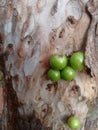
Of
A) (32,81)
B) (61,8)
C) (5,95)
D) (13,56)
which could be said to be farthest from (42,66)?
(5,95)

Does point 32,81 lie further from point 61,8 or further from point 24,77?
point 61,8

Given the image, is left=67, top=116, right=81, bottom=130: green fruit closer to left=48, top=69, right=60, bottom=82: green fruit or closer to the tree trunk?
the tree trunk

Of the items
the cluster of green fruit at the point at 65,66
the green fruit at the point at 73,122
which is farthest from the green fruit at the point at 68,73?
the green fruit at the point at 73,122

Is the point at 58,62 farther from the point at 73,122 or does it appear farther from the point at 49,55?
the point at 73,122

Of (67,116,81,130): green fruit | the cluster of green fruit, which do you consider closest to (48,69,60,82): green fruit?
the cluster of green fruit

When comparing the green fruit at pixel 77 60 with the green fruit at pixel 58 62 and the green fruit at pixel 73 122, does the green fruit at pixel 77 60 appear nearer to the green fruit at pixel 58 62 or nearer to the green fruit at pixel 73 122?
the green fruit at pixel 58 62

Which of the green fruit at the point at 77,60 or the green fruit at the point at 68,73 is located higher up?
the green fruit at the point at 77,60
